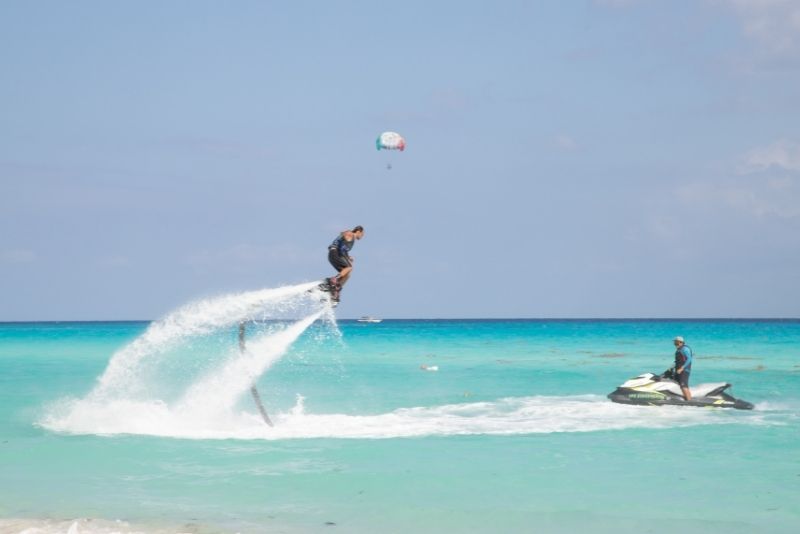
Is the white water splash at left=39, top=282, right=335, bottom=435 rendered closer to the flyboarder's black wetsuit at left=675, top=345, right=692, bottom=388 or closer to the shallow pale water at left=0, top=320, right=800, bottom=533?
the shallow pale water at left=0, top=320, right=800, bottom=533

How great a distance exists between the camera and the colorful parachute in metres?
26.5

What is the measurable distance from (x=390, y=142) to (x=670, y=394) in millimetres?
10941

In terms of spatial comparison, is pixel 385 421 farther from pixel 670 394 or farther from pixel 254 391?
pixel 670 394

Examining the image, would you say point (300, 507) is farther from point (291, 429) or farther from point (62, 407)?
point (62, 407)

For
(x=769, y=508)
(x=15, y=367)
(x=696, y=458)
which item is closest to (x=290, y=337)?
(x=696, y=458)

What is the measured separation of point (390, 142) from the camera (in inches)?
1051

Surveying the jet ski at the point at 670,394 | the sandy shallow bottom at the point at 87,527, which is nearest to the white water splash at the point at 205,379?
the sandy shallow bottom at the point at 87,527

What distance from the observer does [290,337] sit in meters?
18.4

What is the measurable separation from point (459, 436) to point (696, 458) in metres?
4.72

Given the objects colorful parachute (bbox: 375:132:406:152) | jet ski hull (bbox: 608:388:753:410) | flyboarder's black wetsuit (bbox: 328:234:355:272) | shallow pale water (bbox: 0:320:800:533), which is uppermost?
colorful parachute (bbox: 375:132:406:152)

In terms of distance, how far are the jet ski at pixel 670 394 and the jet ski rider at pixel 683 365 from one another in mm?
163

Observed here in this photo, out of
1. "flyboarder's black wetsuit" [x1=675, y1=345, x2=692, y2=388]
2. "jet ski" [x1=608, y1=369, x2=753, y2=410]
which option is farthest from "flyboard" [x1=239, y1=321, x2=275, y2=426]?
"flyboarder's black wetsuit" [x1=675, y1=345, x2=692, y2=388]

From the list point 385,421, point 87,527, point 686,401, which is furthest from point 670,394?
point 87,527

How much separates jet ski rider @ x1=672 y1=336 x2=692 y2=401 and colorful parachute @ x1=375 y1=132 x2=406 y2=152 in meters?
10.2
